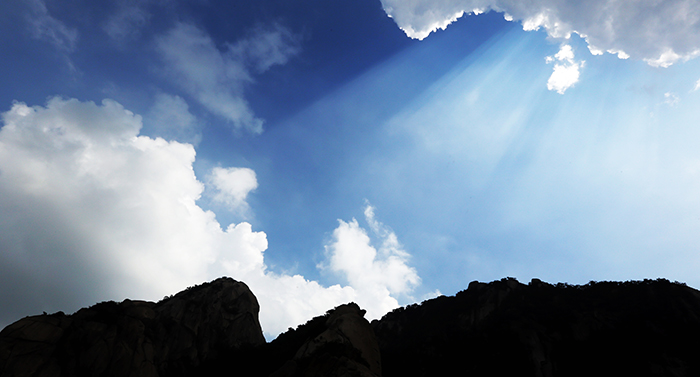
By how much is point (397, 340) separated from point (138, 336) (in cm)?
7181

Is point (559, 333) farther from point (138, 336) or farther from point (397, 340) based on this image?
point (138, 336)

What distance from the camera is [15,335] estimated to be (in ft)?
116

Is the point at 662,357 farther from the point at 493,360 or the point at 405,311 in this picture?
the point at 405,311

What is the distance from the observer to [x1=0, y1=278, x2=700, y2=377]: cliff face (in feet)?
111

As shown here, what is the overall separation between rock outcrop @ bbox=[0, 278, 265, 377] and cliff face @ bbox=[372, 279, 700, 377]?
42.3m

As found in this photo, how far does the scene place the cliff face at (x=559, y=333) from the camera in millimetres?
52406

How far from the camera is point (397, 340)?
9262 centimetres

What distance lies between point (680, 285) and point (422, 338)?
2371 inches

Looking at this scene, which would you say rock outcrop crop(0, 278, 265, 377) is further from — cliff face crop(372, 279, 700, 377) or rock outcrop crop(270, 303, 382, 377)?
cliff face crop(372, 279, 700, 377)

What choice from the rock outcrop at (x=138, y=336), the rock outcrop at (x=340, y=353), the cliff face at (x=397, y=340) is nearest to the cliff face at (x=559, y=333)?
the cliff face at (x=397, y=340)

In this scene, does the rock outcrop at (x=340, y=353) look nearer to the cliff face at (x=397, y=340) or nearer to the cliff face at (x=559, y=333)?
the cliff face at (x=397, y=340)

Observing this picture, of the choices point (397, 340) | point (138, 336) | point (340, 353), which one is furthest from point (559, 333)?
point (138, 336)

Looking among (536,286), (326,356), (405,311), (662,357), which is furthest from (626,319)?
(326,356)

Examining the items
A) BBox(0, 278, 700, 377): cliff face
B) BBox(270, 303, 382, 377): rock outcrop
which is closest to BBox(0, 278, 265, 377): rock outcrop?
BBox(0, 278, 700, 377): cliff face
